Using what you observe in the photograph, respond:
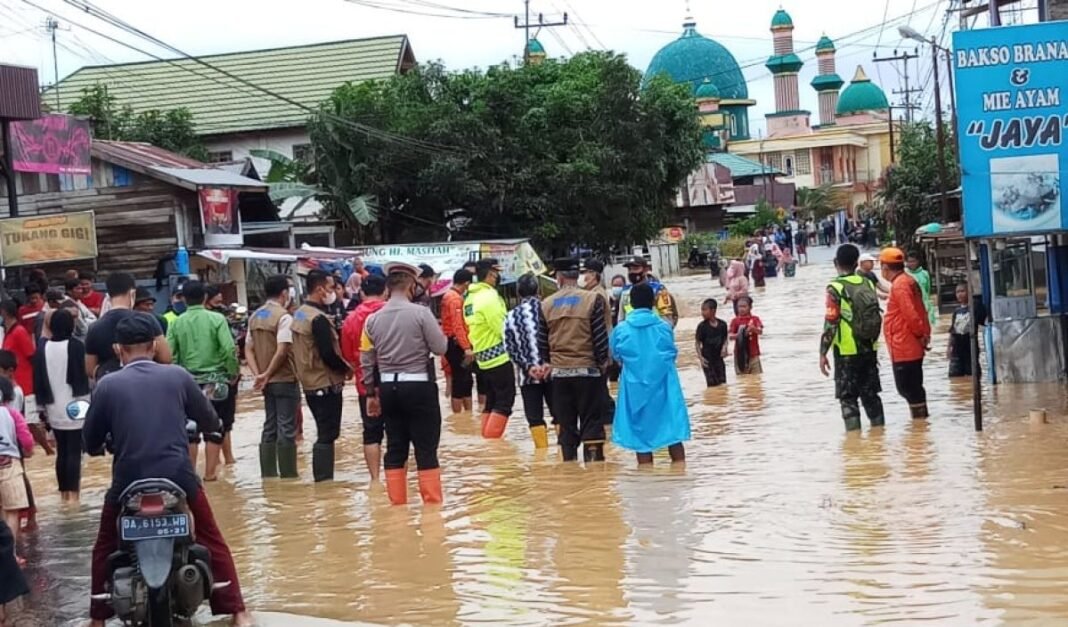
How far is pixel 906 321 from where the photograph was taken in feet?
44.0

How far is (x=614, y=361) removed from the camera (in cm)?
1200

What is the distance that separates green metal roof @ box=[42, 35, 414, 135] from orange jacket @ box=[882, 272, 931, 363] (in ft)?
112

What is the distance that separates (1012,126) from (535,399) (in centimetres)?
508

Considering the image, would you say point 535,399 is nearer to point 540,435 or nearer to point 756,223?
point 540,435

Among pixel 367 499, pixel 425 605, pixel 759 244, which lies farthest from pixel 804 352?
pixel 759 244

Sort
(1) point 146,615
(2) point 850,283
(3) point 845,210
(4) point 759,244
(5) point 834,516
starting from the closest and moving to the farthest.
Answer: (1) point 146,615 → (5) point 834,516 → (2) point 850,283 → (4) point 759,244 → (3) point 845,210

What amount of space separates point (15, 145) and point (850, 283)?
53.2ft

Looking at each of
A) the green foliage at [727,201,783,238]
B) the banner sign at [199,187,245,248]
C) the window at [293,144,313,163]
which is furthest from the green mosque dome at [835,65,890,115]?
the banner sign at [199,187,245,248]

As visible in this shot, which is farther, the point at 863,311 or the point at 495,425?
the point at 495,425

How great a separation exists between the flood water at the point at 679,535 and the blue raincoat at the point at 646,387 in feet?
0.97

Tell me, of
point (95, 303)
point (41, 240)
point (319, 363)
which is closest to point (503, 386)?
point (319, 363)

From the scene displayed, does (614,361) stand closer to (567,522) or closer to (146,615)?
(567,522)

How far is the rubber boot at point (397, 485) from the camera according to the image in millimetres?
10359

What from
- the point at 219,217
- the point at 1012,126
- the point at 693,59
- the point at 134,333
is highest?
the point at 693,59
